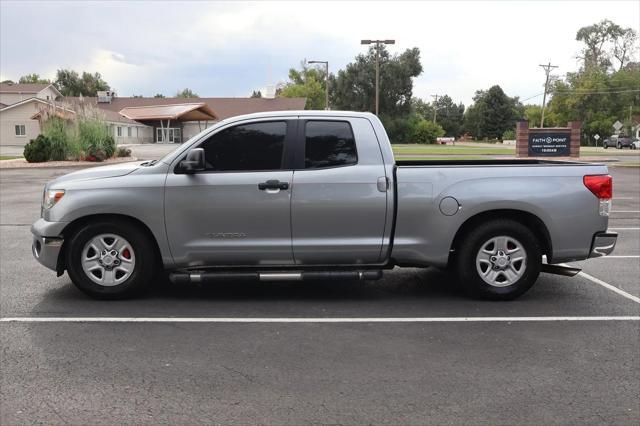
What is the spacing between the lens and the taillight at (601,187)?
5906mm

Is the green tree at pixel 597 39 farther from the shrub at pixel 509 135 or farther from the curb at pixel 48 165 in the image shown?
the curb at pixel 48 165

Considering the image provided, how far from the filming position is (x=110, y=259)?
5.92 m

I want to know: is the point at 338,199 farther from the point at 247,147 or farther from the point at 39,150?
the point at 39,150

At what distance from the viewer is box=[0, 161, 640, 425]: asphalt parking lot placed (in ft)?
12.0

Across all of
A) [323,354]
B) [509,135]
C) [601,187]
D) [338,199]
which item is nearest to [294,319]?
[323,354]

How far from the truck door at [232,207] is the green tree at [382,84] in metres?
81.6

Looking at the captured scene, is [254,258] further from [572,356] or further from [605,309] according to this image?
[605,309]

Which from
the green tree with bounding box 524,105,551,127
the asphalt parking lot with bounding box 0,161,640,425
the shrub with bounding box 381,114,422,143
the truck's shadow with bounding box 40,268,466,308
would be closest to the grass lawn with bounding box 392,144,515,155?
the shrub with bounding box 381,114,422,143

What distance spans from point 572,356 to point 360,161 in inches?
102

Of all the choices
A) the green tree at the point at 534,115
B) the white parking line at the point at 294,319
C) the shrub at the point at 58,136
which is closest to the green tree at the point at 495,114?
the green tree at the point at 534,115

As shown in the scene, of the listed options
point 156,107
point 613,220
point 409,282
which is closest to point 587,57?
point 156,107

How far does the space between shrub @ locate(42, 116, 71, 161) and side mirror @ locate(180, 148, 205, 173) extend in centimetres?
2804

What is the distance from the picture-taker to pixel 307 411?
3.62 metres

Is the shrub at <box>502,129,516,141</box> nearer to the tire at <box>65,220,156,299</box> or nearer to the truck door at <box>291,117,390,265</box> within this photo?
the truck door at <box>291,117,390,265</box>
